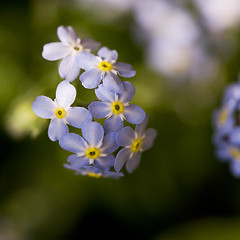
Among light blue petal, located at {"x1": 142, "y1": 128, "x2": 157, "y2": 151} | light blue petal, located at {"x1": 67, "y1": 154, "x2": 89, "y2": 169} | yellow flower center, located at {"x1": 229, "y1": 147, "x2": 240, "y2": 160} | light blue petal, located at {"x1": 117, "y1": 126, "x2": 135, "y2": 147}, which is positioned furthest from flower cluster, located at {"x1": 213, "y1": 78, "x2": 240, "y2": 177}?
light blue petal, located at {"x1": 67, "y1": 154, "x2": 89, "y2": 169}

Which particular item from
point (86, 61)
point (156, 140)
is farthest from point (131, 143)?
point (156, 140)

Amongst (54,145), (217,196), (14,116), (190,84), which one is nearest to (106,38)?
(190,84)

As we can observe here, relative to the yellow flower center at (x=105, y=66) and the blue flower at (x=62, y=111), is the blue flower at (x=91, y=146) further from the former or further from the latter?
the yellow flower center at (x=105, y=66)

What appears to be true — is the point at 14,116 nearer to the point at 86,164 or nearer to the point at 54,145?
the point at 54,145

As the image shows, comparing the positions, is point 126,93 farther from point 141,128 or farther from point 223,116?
point 223,116

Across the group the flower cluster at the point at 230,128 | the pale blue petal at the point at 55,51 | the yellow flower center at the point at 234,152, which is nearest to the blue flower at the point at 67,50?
the pale blue petal at the point at 55,51

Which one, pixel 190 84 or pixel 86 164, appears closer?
pixel 86 164
